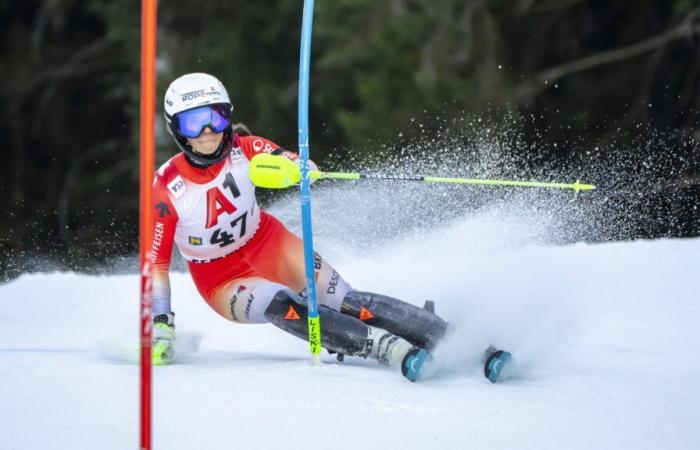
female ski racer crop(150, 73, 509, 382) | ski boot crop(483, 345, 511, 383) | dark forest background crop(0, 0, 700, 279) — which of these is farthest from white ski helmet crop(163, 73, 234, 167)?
dark forest background crop(0, 0, 700, 279)

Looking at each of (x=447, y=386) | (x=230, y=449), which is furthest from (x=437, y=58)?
(x=230, y=449)

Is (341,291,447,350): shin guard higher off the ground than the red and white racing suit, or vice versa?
the red and white racing suit

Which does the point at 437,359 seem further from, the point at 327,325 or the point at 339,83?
the point at 339,83

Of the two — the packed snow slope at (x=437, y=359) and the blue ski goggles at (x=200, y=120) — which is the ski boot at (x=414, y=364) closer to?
the packed snow slope at (x=437, y=359)

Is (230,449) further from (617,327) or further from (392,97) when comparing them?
(392,97)

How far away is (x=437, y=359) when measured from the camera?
5.16 metres

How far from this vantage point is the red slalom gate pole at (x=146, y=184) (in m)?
3.38

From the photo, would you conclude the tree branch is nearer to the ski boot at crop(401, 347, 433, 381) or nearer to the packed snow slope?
the packed snow slope

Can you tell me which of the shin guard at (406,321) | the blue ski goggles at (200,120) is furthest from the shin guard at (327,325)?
the blue ski goggles at (200,120)

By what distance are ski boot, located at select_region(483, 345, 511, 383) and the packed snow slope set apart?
4 cm

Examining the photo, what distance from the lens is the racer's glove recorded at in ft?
16.8

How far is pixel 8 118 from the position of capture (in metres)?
18.8

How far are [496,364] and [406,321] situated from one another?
536 millimetres

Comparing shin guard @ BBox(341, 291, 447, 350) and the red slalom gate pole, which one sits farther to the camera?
shin guard @ BBox(341, 291, 447, 350)
